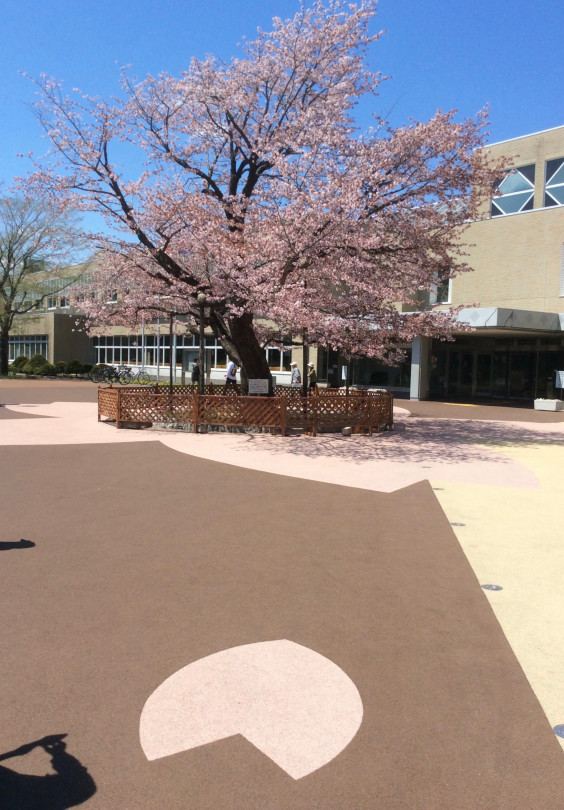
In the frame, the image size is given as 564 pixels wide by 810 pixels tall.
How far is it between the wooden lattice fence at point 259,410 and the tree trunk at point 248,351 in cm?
131

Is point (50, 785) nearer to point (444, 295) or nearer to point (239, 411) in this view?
point (239, 411)

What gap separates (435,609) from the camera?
4.51m

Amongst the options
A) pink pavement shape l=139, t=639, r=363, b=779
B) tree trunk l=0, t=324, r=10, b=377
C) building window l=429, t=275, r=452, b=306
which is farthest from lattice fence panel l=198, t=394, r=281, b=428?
tree trunk l=0, t=324, r=10, b=377

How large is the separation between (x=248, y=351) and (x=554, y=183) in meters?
17.7

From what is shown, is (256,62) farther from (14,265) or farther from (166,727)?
(14,265)

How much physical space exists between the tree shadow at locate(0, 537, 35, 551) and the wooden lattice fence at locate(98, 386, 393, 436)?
857 centimetres

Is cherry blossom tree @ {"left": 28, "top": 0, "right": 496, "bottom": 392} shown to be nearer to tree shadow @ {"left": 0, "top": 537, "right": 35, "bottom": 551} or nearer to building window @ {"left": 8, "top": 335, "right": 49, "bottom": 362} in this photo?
tree shadow @ {"left": 0, "top": 537, "right": 35, "bottom": 551}

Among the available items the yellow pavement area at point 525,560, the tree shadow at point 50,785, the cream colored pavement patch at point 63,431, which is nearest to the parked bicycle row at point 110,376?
the cream colored pavement patch at point 63,431

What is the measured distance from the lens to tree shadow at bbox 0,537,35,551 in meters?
5.69

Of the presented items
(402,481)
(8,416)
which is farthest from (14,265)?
(402,481)

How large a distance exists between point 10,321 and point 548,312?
1312 inches

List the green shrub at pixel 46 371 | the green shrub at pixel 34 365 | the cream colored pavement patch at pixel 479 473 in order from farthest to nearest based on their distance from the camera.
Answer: the green shrub at pixel 34 365 < the green shrub at pixel 46 371 < the cream colored pavement patch at pixel 479 473

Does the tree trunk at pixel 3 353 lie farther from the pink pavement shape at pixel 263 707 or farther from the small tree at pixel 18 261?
→ the pink pavement shape at pixel 263 707

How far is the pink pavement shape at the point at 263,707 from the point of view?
9.33 feet
